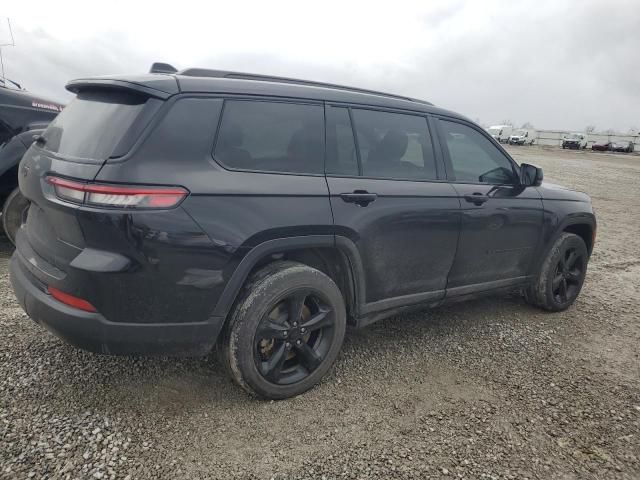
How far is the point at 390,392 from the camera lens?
9.41 feet

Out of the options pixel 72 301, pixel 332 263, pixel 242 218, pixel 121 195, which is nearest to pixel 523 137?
pixel 332 263

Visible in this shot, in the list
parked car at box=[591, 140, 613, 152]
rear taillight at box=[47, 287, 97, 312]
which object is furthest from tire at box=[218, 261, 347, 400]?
parked car at box=[591, 140, 613, 152]

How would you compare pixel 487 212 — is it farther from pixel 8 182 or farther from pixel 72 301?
pixel 8 182

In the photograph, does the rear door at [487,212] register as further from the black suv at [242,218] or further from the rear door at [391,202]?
the rear door at [391,202]

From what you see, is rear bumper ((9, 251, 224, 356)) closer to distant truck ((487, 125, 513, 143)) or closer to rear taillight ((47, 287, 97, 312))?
rear taillight ((47, 287, 97, 312))

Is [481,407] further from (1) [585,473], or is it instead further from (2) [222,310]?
(2) [222,310]

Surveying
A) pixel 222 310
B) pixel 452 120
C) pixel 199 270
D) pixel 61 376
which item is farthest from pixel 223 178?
pixel 452 120

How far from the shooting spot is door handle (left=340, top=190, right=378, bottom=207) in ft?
8.94

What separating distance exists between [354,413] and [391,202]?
1292 mm

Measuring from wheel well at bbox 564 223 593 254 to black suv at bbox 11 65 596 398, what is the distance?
5.08ft

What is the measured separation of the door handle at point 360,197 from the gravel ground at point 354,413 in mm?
1147

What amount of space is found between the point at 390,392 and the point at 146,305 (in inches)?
61.9

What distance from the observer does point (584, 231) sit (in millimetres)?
4566

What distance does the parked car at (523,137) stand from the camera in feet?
173
